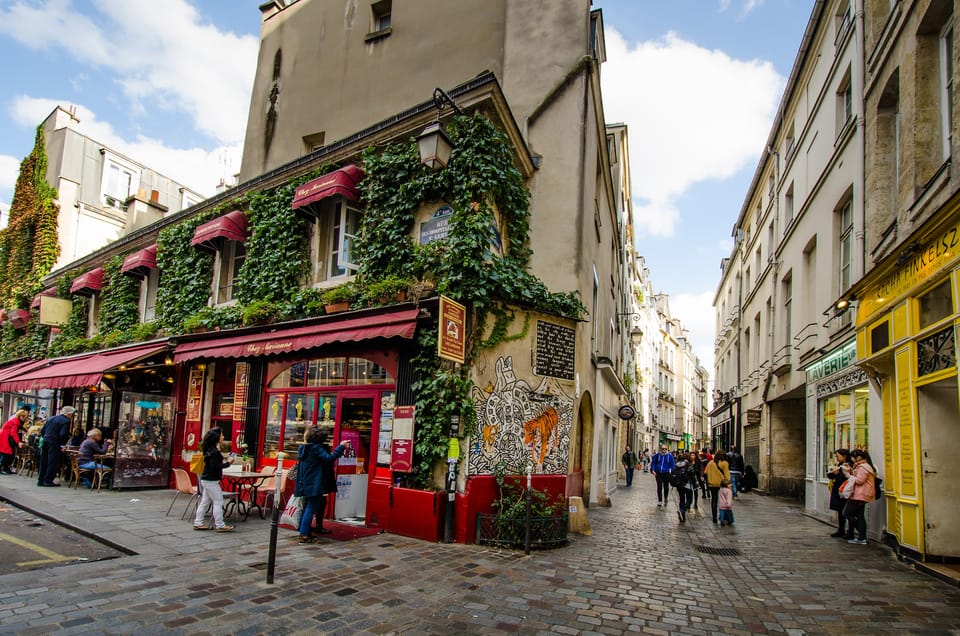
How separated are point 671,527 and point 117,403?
13.5 meters

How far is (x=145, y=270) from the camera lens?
1582 cm

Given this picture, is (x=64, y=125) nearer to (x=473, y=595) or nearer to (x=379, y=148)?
(x=379, y=148)

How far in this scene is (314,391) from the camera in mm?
10508

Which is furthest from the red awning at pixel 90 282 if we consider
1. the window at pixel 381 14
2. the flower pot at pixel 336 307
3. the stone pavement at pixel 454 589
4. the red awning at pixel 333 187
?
the flower pot at pixel 336 307

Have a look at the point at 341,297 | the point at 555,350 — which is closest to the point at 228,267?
the point at 341,297

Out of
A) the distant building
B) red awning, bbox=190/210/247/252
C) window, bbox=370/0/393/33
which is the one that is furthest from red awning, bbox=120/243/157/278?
window, bbox=370/0/393/33

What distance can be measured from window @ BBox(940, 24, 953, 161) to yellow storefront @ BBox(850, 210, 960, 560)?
1.86 m

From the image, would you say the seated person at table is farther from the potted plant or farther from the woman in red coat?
the potted plant

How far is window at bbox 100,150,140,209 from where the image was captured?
81.3 ft

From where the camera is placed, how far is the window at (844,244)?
1243 centimetres

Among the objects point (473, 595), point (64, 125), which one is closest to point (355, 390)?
point (473, 595)

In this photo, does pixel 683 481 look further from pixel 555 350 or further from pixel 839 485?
pixel 555 350

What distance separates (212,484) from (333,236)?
17.1 ft

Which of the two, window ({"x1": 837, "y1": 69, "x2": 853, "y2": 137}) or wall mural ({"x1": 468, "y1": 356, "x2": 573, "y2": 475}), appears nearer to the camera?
wall mural ({"x1": 468, "y1": 356, "x2": 573, "y2": 475})
